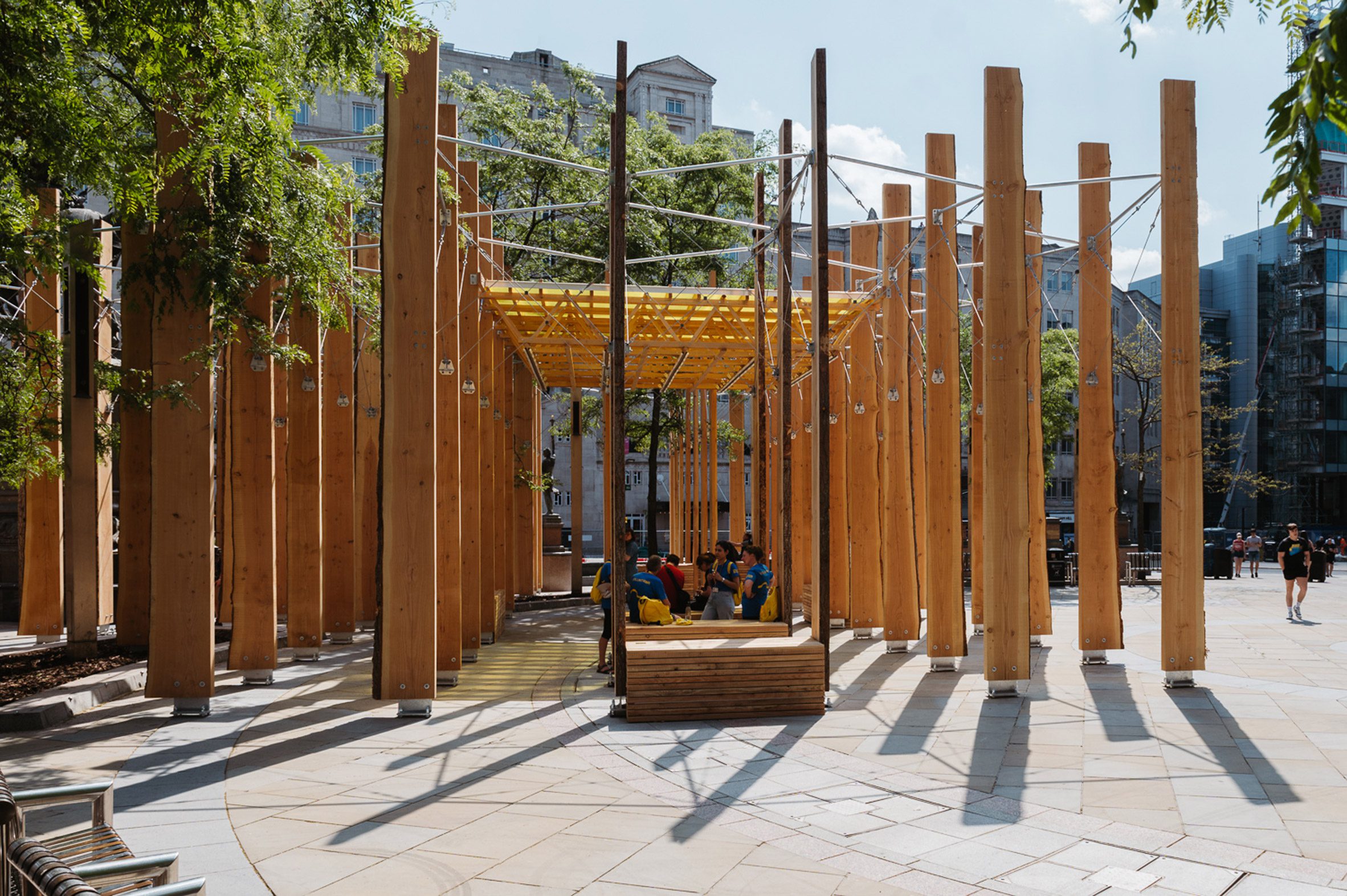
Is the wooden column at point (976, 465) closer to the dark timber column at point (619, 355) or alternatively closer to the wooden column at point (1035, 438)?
the wooden column at point (1035, 438)

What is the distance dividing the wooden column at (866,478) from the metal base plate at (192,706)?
8.41 m

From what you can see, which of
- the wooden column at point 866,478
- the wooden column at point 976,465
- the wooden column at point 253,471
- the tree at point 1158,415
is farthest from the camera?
the tree at point 1158,415

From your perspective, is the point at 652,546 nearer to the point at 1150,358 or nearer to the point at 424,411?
the point at 424,411

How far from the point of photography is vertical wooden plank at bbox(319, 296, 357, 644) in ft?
49.0

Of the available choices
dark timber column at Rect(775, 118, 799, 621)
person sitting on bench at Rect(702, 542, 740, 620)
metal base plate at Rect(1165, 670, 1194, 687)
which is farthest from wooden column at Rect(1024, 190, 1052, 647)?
person sitting on bench at Rect(702, 542, 740, 620)

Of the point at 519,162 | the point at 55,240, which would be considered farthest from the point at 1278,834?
the point at 519,162

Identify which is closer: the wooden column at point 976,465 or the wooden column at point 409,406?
the wooden column at point 409,406

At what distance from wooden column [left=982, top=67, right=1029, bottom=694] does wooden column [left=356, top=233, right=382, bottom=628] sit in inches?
323

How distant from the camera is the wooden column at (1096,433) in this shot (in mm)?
12203

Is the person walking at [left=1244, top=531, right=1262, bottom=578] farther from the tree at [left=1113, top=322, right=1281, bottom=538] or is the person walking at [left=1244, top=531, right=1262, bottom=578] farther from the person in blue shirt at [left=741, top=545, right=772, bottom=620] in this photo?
the person in blue shirt at [left=741, top=545, right=772, bottom=620]

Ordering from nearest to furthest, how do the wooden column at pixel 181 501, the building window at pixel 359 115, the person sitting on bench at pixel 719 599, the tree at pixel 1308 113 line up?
the tree at pixel 1308 113 < the wooden column at pixel 181 501 < the person sitting on bench at pixel 719 599 < the building window at pixel 359 115

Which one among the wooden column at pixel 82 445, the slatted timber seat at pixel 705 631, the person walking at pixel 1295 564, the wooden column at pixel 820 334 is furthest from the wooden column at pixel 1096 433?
the wooden column at pixel 82 445

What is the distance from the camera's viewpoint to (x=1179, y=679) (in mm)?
10797

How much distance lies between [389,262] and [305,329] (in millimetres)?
4175
